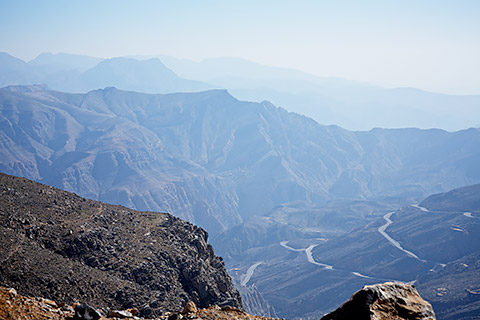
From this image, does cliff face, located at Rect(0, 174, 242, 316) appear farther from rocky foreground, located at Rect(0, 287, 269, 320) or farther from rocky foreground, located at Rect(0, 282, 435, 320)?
rocky foreground, located at Rect(0, 282, 435, 320)

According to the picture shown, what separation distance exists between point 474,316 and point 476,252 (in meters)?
59.4

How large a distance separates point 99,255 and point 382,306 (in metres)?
31.5

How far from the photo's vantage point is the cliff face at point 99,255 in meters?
34.7

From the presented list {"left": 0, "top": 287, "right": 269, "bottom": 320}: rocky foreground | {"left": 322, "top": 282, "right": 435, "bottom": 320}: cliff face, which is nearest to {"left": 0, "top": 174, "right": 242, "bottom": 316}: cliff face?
{"left": 0, "top": 287, "right": 269, "bottom": 320}: rocky foreground

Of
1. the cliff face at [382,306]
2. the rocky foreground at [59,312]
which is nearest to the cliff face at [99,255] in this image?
the rocky foreground at [59,312]

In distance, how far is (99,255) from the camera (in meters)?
41.4

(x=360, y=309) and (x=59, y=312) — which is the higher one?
(x=360, y=309)

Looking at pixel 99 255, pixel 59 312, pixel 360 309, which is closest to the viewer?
pixel 360 309

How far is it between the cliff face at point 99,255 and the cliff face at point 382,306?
80.3 feet

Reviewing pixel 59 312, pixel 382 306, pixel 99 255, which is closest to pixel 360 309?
pixel 382 306

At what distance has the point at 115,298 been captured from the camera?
36781mm

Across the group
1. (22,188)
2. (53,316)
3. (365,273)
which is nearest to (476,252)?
(365,273)

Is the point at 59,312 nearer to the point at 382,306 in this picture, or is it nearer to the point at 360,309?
the point at 360,309

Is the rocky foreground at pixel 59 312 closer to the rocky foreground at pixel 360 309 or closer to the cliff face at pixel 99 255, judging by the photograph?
the rocky foreground at pixel 360 309
